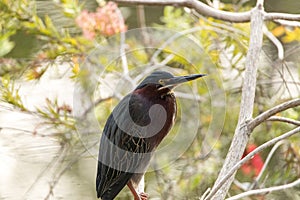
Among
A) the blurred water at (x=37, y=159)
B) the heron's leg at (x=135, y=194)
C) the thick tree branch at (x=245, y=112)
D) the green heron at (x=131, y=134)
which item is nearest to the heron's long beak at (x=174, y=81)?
the green heron at (x=131, y=134)

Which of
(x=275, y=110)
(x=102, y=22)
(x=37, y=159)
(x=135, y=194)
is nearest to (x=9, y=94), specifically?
(x=102, y=22)

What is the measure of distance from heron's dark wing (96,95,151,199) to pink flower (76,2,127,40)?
84 cm

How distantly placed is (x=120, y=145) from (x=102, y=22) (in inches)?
35.3

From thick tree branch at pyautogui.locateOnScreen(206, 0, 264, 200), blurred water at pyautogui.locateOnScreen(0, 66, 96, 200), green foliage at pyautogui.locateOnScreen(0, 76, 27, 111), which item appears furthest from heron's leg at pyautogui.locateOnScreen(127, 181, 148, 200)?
blurred water at pyautogui.locateOnScreen(0, 66, 96, 200)

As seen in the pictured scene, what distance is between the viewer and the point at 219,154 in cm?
280

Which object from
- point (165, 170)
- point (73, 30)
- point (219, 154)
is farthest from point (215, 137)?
point (73, 30)

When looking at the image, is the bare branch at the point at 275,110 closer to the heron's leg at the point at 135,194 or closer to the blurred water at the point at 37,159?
the heron's leg at the point at 135,194

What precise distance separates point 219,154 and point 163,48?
995 millimetres

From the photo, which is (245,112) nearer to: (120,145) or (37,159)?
(120,145)

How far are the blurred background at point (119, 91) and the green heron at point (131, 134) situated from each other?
5cm

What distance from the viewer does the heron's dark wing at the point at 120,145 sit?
5.60ft

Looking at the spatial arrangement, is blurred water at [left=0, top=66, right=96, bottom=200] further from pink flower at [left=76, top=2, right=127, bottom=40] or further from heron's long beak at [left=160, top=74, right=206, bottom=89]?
heron's long beak at [left=160, top=74, right=206, bottom=89]

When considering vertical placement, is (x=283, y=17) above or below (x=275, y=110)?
above

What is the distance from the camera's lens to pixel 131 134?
173 centimetres
